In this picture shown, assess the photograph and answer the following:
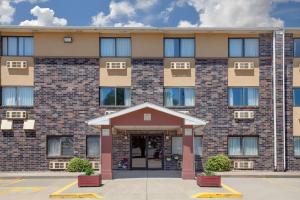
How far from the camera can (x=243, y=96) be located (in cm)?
2512

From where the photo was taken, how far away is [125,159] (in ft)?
81.4

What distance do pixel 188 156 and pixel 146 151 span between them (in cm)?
511

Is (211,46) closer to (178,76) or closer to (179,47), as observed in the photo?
(179,47)

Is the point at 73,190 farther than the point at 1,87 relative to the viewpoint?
No

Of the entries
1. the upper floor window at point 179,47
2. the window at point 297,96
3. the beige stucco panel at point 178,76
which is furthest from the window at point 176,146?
the window at point 297,96

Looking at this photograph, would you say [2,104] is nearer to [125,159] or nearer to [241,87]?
[125,159]

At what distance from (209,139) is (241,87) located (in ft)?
11.8

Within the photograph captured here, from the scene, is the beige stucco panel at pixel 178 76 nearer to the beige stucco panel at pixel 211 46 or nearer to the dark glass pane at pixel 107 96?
the beige stucco panel at pixel 211 46

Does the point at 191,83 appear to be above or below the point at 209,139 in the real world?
above

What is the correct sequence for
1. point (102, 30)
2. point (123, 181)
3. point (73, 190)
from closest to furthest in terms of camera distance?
point (73, 190) → point (123, 181) → point (102, 30)

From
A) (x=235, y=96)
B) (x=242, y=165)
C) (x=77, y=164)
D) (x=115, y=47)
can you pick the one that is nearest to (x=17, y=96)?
(x=77, y=164)

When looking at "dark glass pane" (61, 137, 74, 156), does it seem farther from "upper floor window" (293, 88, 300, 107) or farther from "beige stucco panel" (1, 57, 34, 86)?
"upper floor window" (293, 88, 300, 107)

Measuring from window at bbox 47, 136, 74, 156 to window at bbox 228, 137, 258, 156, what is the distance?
928cm

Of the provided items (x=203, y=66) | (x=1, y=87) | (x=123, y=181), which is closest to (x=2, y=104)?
(x=1, y=87)
